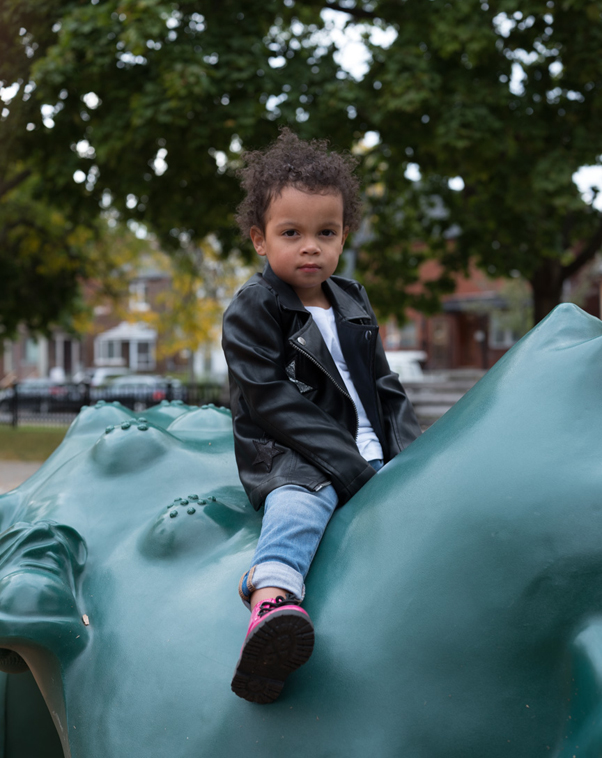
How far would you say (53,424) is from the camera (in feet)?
55.8

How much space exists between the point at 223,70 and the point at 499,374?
7.52 metres

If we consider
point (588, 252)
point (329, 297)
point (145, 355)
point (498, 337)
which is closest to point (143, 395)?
point (588, 252)

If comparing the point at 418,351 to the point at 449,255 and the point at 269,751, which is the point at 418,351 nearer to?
the point at 449,255

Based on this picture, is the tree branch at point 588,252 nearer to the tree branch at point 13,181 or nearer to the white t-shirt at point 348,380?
the tree branch at point 13,181

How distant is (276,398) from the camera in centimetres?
177

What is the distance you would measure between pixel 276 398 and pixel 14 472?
30.7ft

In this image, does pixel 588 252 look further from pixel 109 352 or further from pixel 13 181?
pixel 109 352

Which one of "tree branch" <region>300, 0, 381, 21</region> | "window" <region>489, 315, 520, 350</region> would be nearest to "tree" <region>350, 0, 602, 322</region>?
"tree branch" <region>300, 0, 381, 21</region>

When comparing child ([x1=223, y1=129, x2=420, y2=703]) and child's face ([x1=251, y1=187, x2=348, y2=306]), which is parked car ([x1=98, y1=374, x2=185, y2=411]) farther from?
child's face ([x1=251, y1=187, x2=348, y2=306])

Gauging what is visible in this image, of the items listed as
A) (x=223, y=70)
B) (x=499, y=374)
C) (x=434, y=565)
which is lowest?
(x=434, y=565)

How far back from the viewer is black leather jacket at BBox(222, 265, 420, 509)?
1.75 meters

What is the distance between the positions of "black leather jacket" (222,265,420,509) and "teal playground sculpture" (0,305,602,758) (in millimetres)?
128

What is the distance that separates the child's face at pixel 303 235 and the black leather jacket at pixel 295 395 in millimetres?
65

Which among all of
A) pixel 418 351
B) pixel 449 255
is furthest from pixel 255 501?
pixel 418 351
